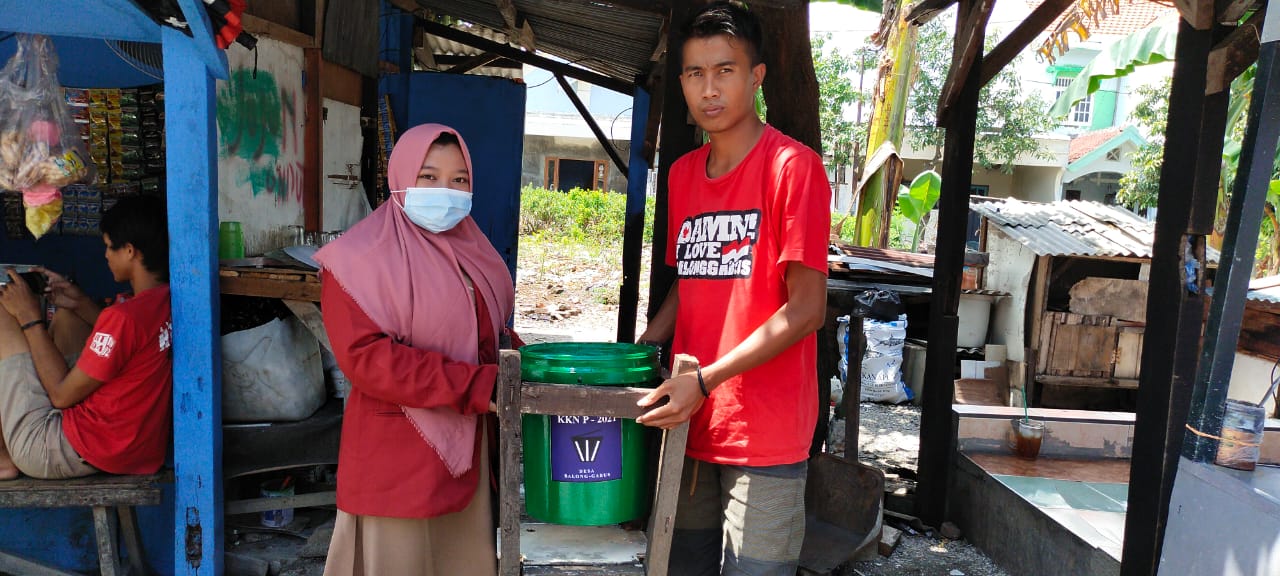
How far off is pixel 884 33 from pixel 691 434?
25.8ft

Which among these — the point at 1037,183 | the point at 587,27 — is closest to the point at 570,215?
the point at 587,27

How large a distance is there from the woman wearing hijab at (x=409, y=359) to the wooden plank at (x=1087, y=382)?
715cm

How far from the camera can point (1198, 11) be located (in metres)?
2.57

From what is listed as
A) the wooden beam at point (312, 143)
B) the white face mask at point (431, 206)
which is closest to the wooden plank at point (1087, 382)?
the wooden beam at point (312, 143)

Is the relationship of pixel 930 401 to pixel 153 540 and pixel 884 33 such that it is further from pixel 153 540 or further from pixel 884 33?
pixel 884 33

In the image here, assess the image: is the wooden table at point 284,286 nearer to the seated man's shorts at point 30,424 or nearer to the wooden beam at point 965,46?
the seated man's shorts at point 30,424

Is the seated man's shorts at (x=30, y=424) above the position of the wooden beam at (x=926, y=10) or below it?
below

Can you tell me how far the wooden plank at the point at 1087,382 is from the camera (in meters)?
7.98

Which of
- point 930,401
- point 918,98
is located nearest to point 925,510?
point 930,401

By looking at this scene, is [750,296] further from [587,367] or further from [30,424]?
[30,424]

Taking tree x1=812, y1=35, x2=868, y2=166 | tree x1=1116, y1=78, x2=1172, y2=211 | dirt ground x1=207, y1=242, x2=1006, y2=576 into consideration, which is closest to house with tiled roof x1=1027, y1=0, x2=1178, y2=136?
tree x1=1116, y1=78, x2=1172, y2=211

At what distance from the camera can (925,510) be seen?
470 centimetres

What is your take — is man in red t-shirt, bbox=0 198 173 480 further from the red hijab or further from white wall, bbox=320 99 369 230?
white wall, bbox=320 99 369 230

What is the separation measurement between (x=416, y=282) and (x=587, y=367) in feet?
1.92
